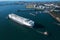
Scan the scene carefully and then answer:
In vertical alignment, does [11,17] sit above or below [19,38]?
below

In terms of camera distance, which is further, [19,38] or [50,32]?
[50,32]

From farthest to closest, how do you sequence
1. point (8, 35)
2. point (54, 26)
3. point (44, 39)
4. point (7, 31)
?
point (54, 26), point (7, 31), point (8, 35), point (44, 39)

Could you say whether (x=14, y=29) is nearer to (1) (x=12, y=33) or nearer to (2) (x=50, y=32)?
(1) (x=12, y=33)

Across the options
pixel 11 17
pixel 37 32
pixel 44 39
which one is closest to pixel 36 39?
pixel 44 39

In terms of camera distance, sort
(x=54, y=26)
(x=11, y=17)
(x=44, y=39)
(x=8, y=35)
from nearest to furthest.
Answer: (x=44, y=39), (x=8, y=35), (x=54, y=26), (x=11, y=17)

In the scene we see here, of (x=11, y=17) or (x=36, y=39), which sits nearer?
(x=36, y=39)

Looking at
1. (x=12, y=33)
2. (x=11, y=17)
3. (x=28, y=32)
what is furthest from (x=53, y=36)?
(x=11, y=17)

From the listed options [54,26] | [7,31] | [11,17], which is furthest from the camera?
[11,17]

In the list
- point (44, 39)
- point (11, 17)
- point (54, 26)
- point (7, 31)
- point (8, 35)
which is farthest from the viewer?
point (11, 17)

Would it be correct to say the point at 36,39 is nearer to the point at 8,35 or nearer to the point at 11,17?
the point at 8,35
